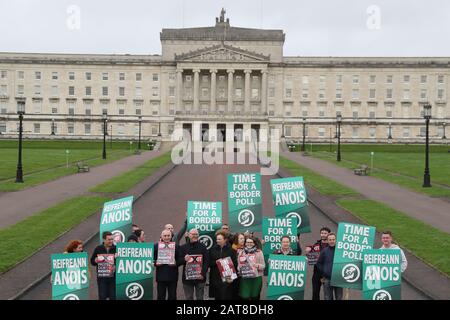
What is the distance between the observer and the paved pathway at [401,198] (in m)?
30.3

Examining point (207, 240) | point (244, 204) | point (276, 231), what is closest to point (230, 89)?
point (244, 204)

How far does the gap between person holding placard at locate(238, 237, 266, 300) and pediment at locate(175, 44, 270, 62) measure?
123 meters

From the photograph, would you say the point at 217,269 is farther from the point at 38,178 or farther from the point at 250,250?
the point at 38,178

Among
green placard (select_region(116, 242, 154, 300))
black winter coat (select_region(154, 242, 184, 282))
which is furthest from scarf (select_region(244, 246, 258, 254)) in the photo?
green placard (select_region(116, 242, 154, 300))

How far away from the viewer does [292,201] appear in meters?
20.0

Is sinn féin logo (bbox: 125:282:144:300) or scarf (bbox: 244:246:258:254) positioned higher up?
scarf (bbox: 244:246:258:254)

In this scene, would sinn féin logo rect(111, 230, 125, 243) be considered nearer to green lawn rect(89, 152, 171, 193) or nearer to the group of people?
the group of people

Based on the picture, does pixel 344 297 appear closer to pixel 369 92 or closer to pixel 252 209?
pixel 252 209

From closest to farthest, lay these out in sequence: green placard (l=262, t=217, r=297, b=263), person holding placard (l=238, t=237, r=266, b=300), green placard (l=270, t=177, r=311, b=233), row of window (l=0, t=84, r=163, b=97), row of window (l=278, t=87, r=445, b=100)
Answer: person holding placard (l=238, t=237, r=266, b=300)
green placard (l=262, t=217, r=297, b=263)
green placard (l=270, t=177, r=311, b=233)
row of window (l=278, t=87, r=445, b=100)
row of window (l=0, t=84, r=163, b=97)

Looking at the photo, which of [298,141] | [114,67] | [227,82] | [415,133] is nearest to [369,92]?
[415,133]

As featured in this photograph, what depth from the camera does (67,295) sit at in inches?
535

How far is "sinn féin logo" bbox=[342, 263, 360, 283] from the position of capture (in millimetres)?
14797

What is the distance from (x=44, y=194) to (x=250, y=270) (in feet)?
87.8
